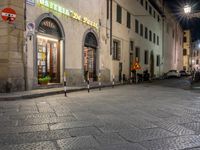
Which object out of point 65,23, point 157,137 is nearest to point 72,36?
point 65,23

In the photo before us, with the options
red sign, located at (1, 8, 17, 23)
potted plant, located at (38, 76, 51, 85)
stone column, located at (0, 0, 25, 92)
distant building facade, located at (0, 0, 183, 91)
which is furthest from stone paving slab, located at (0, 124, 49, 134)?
potted plant, located at (38, 76, 51, 85)

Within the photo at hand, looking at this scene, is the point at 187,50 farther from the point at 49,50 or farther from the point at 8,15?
the point at 8,15

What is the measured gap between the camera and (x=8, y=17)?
45.5 ft

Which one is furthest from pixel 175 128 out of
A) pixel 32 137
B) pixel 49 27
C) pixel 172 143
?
pixel 49 27

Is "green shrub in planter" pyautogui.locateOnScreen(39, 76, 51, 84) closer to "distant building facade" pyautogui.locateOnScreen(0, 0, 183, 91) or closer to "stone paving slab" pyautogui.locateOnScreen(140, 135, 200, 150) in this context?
"distant building facade" pyautogui.locateOnScreen(0, 0, 183, 91)

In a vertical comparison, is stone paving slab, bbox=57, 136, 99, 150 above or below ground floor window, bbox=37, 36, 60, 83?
below

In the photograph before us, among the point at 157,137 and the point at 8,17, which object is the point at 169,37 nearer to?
the point at 8,17

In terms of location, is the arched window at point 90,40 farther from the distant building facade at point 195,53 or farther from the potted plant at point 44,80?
the distant building facade at point 195,53

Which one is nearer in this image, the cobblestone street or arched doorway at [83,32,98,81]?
the cobblestone street

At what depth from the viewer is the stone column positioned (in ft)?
46.9

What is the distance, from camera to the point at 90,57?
24500mm

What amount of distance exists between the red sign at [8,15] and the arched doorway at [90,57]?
9.28 metres

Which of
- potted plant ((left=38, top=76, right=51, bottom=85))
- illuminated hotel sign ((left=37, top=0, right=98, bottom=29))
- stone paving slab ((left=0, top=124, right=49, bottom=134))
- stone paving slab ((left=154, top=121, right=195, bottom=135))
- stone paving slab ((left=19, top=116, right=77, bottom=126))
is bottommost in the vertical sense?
stone paving slab ((left=154, top=121, right=195, bottom=135))

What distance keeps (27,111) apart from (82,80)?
12901mm
